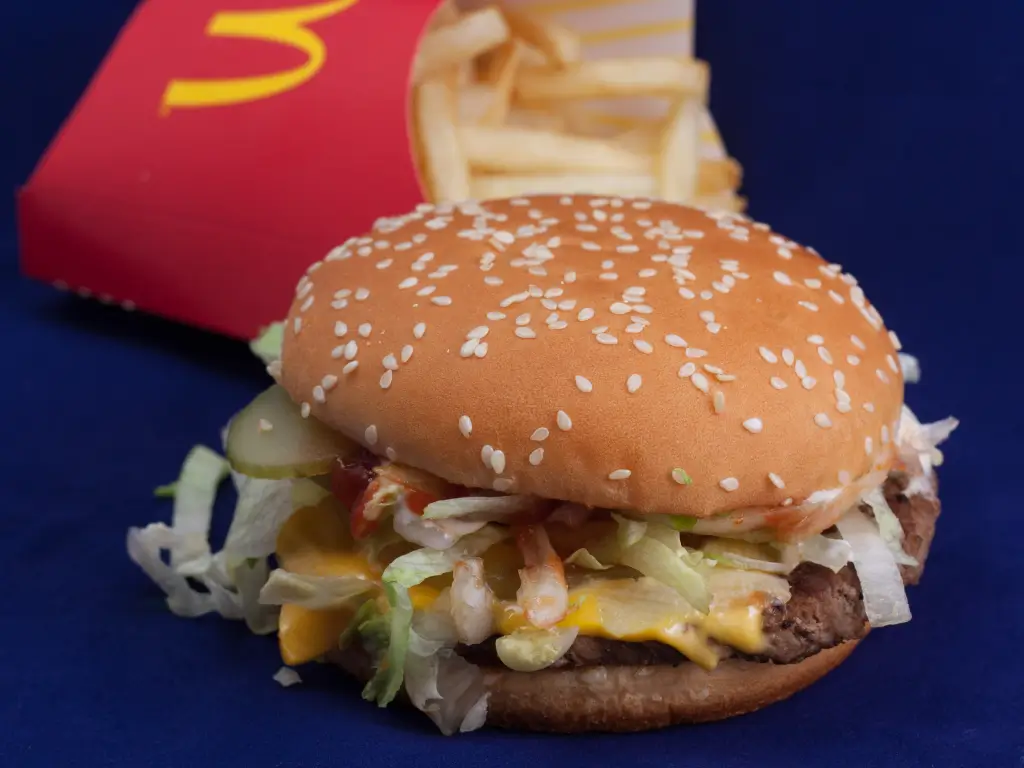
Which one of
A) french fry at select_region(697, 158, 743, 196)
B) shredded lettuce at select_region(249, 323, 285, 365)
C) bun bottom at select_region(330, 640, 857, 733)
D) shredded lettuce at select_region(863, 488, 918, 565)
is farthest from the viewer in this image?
french fry at select_region(697, 158, 743, 196)

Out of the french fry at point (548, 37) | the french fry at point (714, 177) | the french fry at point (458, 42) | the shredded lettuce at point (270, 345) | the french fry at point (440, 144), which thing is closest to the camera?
the shredded lettuce at point (270, 345)

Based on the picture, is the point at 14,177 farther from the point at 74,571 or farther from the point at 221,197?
the point at 74,571

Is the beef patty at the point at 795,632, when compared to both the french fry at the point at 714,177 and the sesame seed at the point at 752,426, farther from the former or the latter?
the french fry at the point at 714,177

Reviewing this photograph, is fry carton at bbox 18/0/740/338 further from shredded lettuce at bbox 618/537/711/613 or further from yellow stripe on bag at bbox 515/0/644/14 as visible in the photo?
shredded lettuce at bbox 618/537/711/613

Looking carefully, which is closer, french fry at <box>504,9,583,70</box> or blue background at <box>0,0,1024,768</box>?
blue background at <box>0,0,1024,768</box>

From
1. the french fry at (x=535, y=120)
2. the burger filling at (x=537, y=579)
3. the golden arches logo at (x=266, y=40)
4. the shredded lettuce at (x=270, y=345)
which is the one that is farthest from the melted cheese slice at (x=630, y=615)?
the french fry at (x=535, y=120)

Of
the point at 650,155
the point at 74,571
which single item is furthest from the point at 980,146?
the point at 74,571

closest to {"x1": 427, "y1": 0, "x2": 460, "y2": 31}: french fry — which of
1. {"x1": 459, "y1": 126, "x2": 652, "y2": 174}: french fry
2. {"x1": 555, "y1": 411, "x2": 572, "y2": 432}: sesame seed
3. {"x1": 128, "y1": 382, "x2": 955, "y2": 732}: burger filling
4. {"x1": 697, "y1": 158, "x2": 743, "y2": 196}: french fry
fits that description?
{"x1": 459, "y1": 126, "x2": 652, "y2": 174}: french fry

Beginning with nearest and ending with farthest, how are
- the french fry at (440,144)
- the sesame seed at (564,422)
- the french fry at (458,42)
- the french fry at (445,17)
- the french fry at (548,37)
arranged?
the sesame seed at (564,422), the french fry at (440,144), the french fry at (458,42), the french fry at (445,17), the french fry at (548,37)
